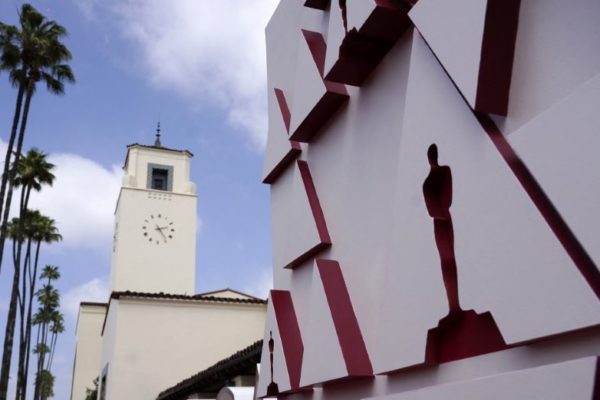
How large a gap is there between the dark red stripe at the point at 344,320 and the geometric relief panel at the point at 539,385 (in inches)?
58.3

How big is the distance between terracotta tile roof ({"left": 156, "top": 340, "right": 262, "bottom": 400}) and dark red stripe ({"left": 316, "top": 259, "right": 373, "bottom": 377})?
6197 millimetres

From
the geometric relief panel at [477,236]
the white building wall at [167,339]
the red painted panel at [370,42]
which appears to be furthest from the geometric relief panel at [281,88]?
the white building wall at [167,339]

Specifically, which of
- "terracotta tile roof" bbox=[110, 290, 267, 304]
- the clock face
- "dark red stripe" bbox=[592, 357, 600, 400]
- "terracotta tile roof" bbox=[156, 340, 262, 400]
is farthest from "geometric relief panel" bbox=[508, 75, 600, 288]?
the clock face

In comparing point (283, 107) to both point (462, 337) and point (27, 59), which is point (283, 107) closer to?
point (462, 337)

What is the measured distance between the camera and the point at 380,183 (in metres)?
5.59

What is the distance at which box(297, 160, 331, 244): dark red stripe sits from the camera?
259 inches

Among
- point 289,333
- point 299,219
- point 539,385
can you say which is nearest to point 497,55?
point 539,385

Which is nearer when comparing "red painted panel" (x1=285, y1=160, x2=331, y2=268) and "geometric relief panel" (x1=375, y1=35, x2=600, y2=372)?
"geometric relief panel" (x1=375, y1=35, x2=600, y2=372)

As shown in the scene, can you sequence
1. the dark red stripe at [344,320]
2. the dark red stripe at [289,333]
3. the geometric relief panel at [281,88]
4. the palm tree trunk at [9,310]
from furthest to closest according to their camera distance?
the palm tree trunk at [9,310]
the geometric relief panel at [281,88]
the dark red stripe at [289,333]
the dark red stripe at [344,320]

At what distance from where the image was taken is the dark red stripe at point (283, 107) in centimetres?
821

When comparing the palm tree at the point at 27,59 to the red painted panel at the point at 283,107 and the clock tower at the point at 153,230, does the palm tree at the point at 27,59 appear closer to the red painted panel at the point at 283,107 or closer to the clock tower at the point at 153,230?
the clock tower at the point at 153,230

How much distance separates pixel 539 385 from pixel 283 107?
5.99 m

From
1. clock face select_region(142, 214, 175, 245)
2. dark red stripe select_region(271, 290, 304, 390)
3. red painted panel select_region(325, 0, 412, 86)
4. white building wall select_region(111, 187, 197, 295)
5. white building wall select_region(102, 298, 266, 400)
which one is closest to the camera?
red painted panel select_region(325, 0, 412, 86)

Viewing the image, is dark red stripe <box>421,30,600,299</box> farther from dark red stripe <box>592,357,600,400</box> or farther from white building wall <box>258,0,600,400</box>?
dark red stripe <box>592,357,600,400</box>
